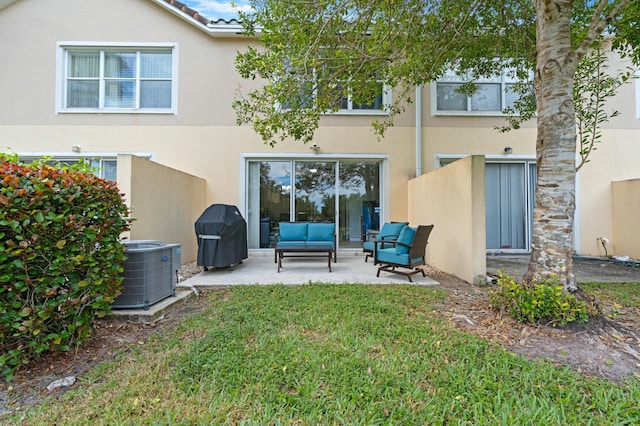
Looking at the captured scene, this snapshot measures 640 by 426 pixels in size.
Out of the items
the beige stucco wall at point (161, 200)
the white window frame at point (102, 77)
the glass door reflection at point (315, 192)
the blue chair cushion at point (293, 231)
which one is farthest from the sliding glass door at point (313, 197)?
A: the white window frame at point (102, 77)

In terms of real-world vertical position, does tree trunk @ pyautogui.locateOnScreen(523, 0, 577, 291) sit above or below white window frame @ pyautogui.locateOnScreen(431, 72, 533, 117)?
below

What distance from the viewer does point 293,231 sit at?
7.11 metres

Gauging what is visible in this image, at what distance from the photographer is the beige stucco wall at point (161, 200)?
15.4ft

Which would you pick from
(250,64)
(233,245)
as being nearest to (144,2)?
(250,64)

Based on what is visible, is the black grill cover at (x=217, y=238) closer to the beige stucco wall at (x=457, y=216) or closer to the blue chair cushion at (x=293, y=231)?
the blue chair cushion at (x=293, y=231)

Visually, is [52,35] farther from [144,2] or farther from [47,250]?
[47,250]

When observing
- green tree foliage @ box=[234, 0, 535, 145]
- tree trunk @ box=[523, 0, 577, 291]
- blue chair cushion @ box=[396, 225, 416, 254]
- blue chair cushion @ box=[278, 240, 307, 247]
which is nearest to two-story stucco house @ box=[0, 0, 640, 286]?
blue chair cushion @ box=[278, 240, 307, 247]

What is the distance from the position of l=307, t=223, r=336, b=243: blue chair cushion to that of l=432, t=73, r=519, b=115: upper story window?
4.48 meters

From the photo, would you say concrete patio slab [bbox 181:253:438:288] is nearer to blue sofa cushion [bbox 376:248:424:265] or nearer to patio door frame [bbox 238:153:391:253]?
blue sofa cushion [bbox 376:248:424:265]

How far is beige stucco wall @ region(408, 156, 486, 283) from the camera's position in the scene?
483 cm

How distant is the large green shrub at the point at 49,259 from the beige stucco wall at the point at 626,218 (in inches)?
420

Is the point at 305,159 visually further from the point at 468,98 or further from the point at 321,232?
the point at 468,98

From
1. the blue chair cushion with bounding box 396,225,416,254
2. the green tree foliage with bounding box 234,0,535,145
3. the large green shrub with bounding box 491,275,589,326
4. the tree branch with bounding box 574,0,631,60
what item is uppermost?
the green tree foliage with bounding box 234,0,535,145

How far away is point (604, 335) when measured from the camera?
275 cm
